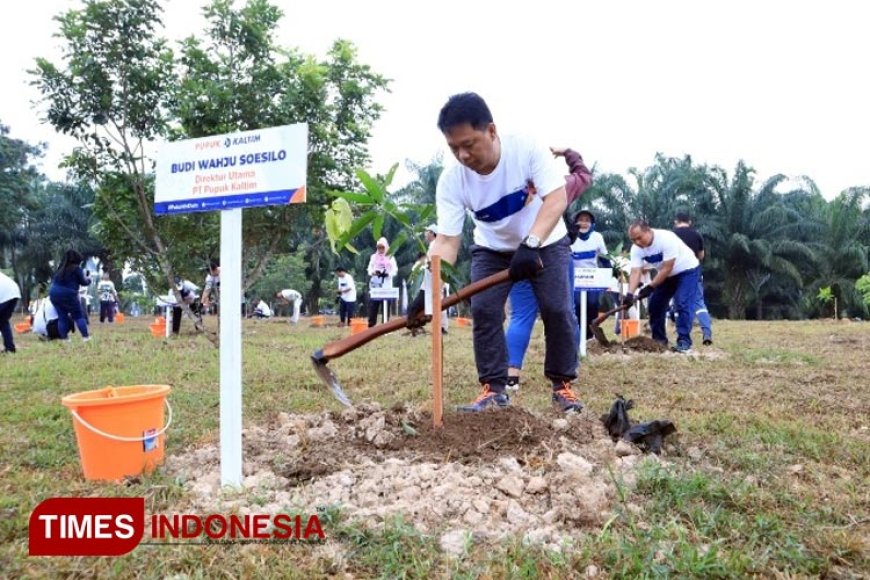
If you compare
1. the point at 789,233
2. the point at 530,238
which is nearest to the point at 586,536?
the point at 530,238

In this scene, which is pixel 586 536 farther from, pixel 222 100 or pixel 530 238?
pixel 222 100

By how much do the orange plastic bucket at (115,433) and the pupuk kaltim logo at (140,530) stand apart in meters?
0.35

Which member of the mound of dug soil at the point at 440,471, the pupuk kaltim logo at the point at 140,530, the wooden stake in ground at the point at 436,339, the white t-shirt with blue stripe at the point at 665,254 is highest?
the white t-shirt with blue stripe at the point at 665,254

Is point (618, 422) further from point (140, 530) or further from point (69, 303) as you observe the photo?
point (69, 303)

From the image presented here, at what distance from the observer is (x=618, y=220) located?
30.8 m

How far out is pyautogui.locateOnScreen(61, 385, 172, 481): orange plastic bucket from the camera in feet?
8.71

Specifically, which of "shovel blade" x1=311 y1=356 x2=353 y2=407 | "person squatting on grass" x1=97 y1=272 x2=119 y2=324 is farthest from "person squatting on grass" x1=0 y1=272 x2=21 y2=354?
"person squatting on grass" x1=97 y1=272 x2=119 y2=324

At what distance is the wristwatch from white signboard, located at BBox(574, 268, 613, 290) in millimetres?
3920

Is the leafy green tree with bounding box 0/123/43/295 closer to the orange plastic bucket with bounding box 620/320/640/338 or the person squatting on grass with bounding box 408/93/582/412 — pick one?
the orange plastic bucket with bounding box 620/320/640/338

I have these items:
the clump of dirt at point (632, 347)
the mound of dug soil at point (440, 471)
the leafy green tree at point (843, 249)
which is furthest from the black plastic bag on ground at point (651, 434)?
the leafy green tree at point (843, 249)

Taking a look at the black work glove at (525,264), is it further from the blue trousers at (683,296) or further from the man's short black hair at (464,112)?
the blue trousers at (683,296)

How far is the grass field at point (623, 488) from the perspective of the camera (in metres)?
1.94

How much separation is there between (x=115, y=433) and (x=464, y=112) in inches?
81.6

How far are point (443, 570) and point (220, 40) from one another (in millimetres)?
8674
